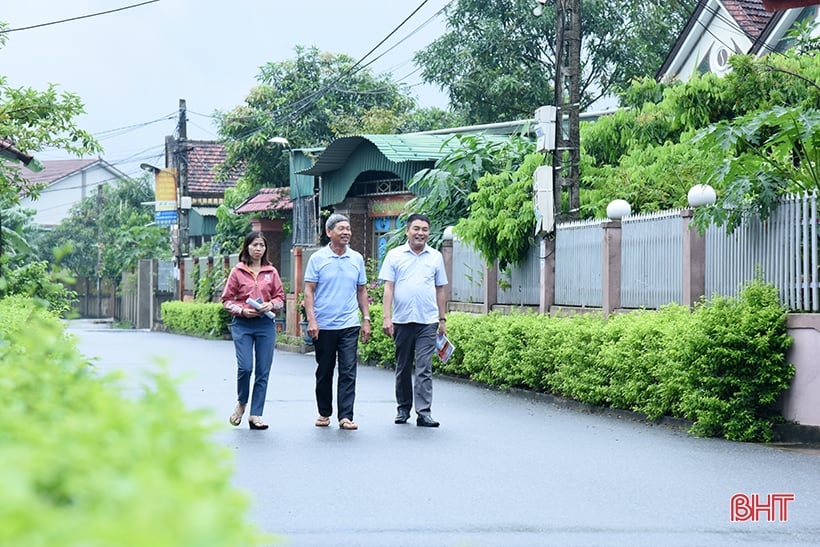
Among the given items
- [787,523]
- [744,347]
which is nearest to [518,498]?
[787,523]

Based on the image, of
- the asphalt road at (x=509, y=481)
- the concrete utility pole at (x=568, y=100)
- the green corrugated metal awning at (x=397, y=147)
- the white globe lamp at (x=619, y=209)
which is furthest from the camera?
the green corrugated metal awning at (x=397, y=147)

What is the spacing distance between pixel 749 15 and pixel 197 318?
1895 cm

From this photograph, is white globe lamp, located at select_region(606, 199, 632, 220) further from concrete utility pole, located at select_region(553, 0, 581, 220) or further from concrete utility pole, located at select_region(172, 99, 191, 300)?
concrete utility pole, located at select_region(172, 99, 191, 300)

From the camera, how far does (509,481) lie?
366 inches

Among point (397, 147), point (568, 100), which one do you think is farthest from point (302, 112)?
point (568, 100)

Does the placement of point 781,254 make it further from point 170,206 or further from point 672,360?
point 170,206

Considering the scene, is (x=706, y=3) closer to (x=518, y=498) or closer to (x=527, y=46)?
(x=527, y=46)

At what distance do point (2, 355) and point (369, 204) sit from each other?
2770 centimetres

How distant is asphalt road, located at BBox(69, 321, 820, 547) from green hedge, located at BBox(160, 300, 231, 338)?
23.0 m

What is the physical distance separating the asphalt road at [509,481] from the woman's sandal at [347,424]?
169mm

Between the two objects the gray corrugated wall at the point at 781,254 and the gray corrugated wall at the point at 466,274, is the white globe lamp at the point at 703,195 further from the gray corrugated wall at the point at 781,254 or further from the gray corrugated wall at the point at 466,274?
the gray corrugated wall at the point at 466,274

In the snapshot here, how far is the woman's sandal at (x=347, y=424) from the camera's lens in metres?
12.5

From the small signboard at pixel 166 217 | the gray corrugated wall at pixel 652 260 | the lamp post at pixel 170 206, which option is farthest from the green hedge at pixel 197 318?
the gray corrugated wall at pixel 652 260

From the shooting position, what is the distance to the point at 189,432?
2.64m
